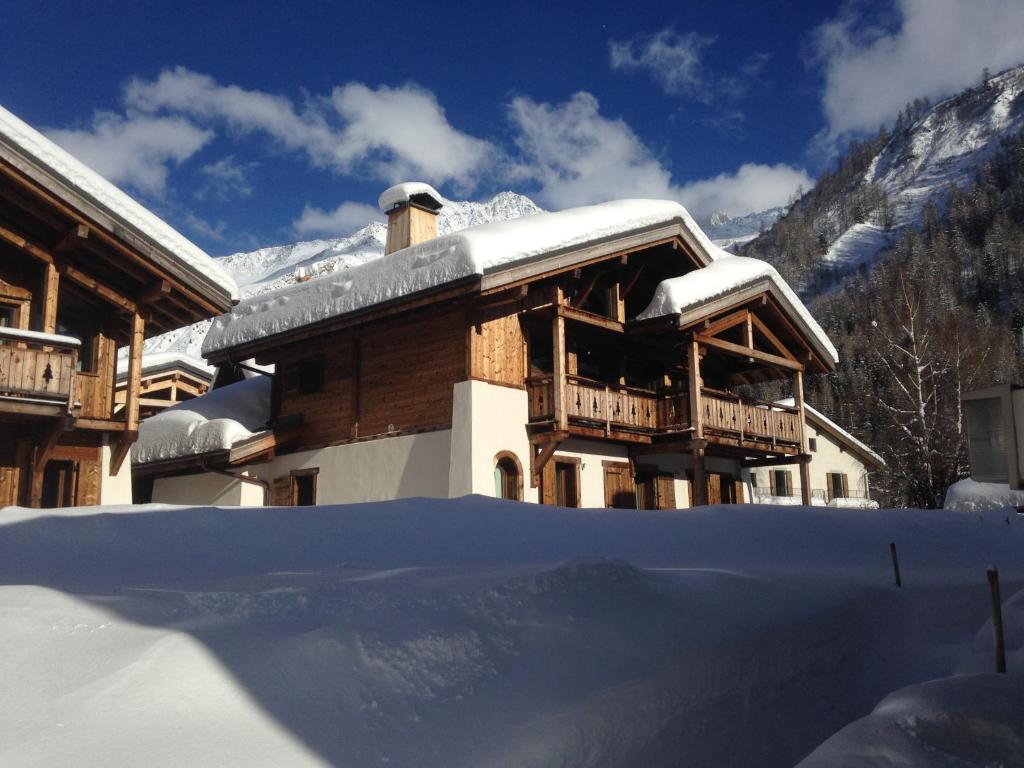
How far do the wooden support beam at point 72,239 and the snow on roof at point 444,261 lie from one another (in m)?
5.16

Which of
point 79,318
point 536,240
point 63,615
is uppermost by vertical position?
point 536,240

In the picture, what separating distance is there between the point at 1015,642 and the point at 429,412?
39.1 ft

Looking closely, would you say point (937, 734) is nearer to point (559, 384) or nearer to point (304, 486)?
point (559, 384)

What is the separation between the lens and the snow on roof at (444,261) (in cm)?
1588

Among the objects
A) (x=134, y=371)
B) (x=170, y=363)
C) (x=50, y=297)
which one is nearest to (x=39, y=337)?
(x=50, y=297)

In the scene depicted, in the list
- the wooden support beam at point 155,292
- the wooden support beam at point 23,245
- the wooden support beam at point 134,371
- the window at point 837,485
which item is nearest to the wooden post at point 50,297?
the wooden support beam at point 23,245

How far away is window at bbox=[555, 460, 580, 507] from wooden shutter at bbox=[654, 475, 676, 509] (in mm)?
2706

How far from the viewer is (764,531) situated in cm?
1192

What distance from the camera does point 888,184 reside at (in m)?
161

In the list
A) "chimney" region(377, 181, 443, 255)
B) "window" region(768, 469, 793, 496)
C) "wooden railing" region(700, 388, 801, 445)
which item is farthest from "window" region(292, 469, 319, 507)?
"window" region(768, 469, 793, 496)

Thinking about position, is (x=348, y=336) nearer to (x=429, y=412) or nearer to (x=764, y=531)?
(x=429, y=412)

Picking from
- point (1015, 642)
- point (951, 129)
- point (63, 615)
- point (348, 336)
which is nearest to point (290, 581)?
point (63, 615)

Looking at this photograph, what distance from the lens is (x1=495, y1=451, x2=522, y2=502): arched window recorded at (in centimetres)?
1639

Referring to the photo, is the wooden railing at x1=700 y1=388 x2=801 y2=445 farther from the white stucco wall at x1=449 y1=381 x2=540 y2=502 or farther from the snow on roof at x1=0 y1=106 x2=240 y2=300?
the snow on roof at x1=0 y1=106 x2=240 y2=300
